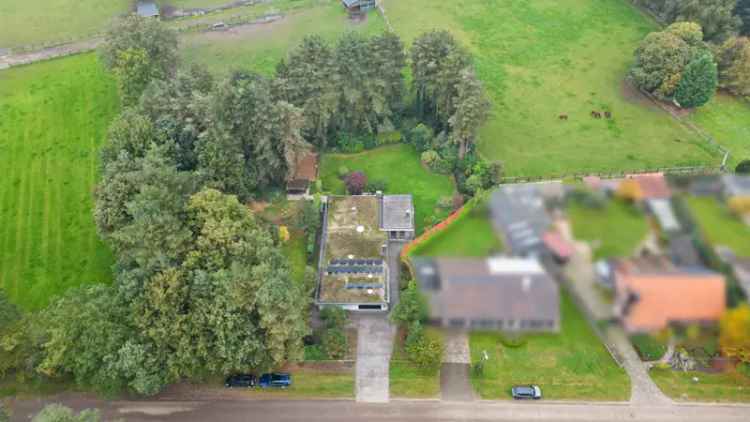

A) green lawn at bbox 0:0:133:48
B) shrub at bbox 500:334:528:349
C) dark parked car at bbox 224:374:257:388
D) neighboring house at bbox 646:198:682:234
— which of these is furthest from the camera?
green lawn at bbox 0:0:133:48

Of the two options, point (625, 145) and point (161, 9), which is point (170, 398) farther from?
point (161, 9)

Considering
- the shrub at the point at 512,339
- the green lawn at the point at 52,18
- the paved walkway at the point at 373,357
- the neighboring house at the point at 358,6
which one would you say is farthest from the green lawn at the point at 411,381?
the green lawn at the point at 52,18

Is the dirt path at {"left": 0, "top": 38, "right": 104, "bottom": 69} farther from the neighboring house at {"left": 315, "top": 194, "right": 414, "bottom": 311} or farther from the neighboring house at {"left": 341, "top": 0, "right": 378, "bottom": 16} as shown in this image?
the neighboring house at {"left": 315, "top": 194, "right": 414, "bottom": 311}

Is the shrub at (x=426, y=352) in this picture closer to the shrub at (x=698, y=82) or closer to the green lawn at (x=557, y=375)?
the green lawn at (x=557, y=375)

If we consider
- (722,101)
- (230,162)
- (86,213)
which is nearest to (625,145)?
(722,101)

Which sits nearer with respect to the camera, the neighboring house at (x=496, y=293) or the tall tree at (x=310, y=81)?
the neighboring house at (x=496, y=293)

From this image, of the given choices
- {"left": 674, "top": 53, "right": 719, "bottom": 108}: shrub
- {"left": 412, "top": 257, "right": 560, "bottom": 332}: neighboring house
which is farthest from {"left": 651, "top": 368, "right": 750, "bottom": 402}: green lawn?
{"left": 674, "top": 53, "right": 719, "bottom": 108}: shrub
